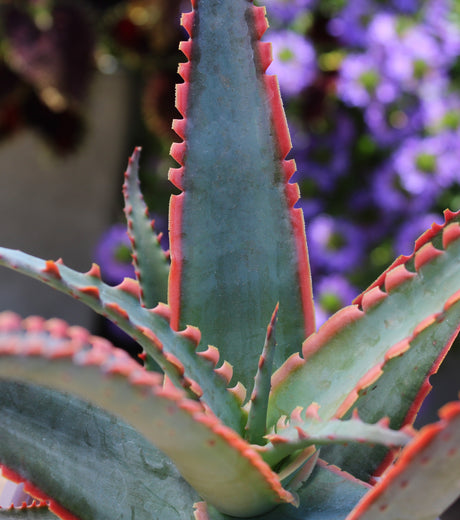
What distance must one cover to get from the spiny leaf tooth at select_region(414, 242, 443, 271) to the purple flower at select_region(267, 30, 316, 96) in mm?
823

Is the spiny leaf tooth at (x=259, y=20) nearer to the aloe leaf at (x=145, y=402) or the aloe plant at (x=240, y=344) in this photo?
the aloe plant at (x=240, y=344)

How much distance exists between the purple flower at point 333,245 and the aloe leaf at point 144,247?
0.70m

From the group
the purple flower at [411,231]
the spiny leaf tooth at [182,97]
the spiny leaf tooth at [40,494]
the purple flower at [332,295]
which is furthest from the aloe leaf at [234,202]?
the purple flower at [411,231]

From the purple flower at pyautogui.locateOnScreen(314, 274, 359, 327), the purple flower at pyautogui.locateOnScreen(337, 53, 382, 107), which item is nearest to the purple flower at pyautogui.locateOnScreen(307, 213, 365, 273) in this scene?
the purple flower at pyautogui.locateOnScreen(314, 274, 359, 327)

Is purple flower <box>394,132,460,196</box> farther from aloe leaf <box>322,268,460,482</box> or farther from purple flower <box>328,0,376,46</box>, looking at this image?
aloe leaf <box>322,268,460,482</box>

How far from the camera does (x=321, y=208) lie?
1146 mm

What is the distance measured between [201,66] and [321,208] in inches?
32.7

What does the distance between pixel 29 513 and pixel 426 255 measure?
9.2 inches

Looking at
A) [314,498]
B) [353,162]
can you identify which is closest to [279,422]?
[314,498]

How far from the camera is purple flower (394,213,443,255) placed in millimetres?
999

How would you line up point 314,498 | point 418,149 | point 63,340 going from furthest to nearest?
point 418,149, point 314,498, point 63,340

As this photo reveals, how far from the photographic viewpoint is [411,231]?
3.31 feet

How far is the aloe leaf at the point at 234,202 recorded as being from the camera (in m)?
0.33

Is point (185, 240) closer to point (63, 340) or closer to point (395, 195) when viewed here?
point (63, 340)
